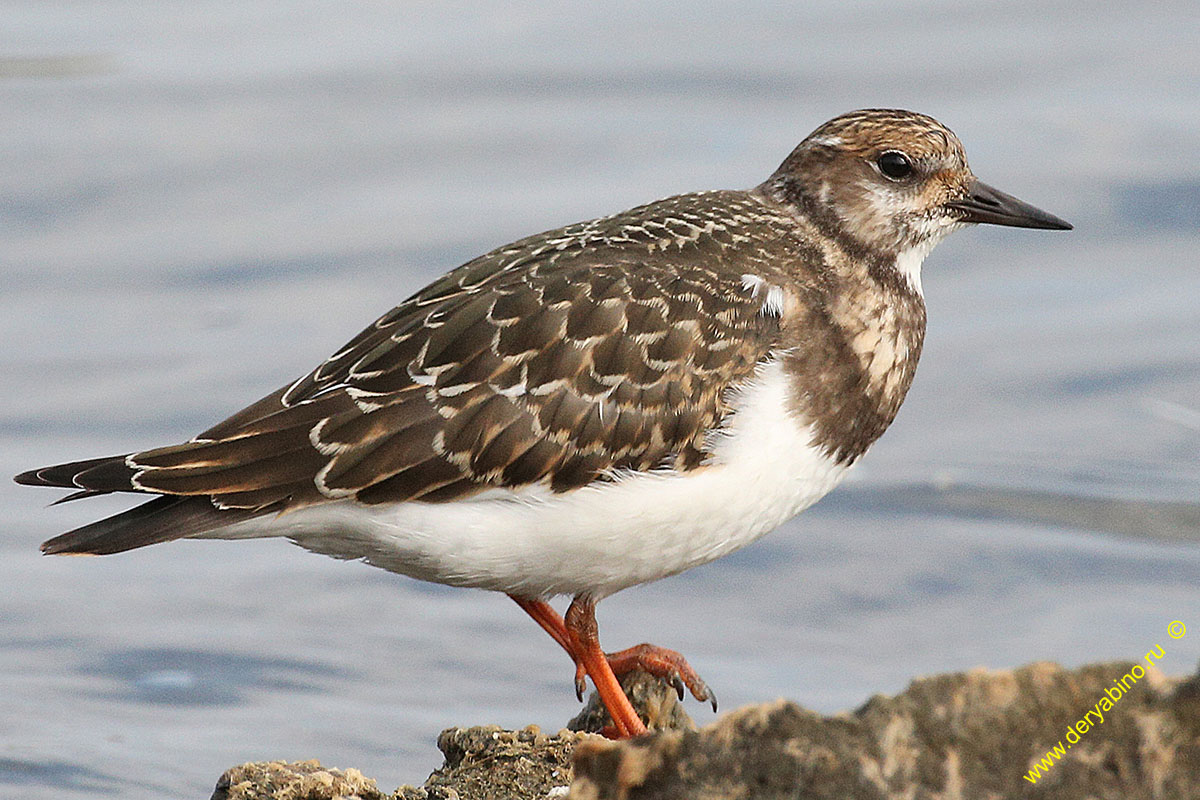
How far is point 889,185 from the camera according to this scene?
550 centimetres

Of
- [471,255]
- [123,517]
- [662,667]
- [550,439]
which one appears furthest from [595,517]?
[471,255]

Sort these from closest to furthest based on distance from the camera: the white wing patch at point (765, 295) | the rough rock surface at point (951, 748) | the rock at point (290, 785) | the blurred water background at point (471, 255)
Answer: the rough rock surface at point (951, 748) < the rock at point (290, 785) < the white wing patch at point (765, 295) < the blurred water background at point (471, 255)

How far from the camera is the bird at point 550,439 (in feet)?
16.1

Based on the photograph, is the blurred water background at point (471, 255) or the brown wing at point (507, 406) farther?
the blurred water background at point (471, 255)

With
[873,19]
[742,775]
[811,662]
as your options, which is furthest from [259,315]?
[742,775]

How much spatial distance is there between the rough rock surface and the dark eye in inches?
101

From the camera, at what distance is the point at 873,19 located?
12.2 meters

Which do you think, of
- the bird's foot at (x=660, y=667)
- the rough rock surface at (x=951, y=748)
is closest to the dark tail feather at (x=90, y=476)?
the bird's foot at (x=660, y=667)

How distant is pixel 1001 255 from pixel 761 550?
2.72 metres

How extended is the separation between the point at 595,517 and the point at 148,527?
3.80 feet

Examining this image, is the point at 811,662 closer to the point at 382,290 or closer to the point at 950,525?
the point at 950,525

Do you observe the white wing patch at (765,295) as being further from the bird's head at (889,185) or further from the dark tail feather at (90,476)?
the dark tail feather at (90,476)

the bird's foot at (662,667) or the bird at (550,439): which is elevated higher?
the bird at (550,439)

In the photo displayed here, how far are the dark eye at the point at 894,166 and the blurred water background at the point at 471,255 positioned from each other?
242cm
